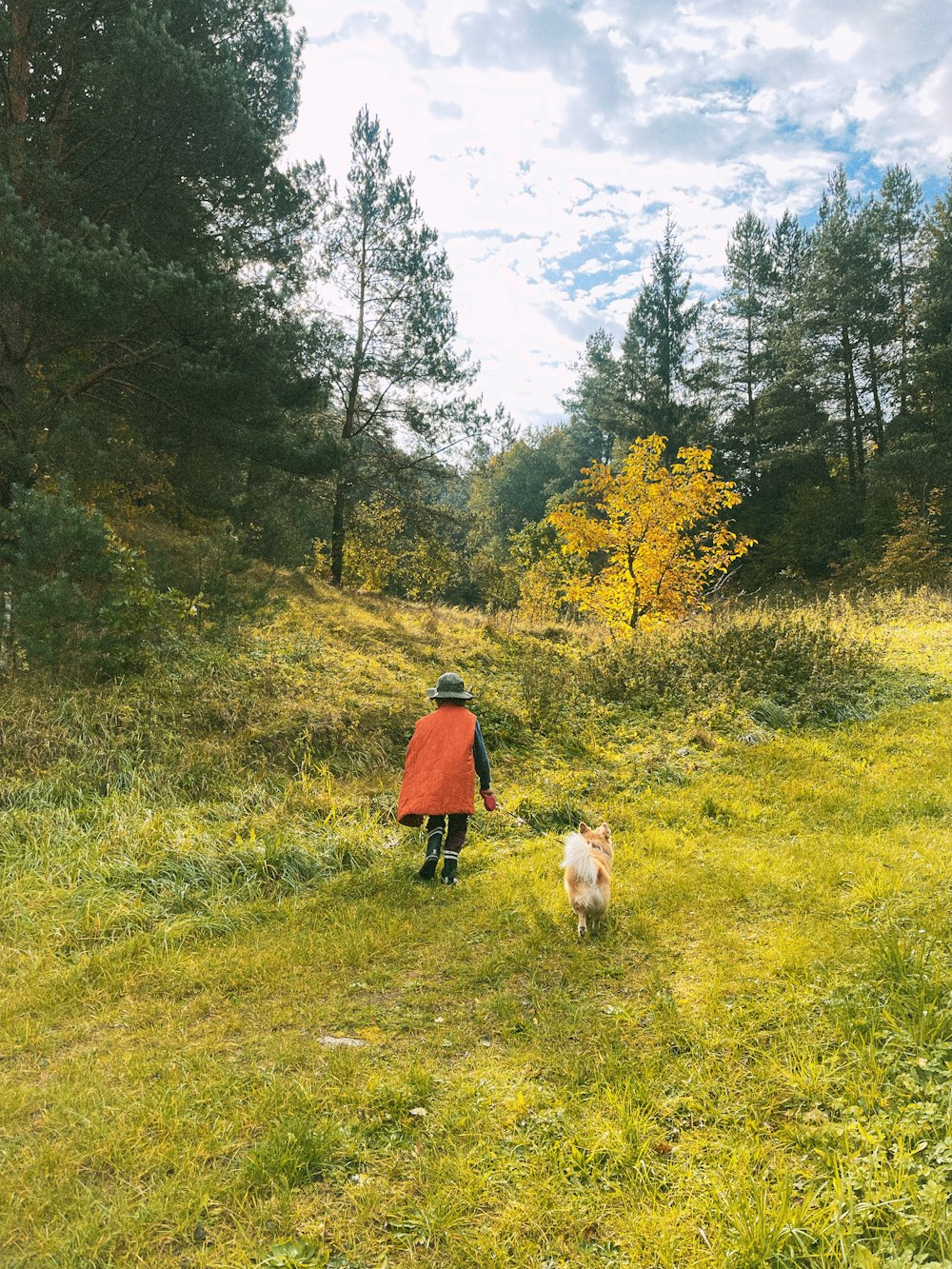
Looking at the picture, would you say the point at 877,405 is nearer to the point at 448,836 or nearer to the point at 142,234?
the point at 142,234

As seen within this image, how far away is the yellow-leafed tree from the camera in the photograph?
13484mm

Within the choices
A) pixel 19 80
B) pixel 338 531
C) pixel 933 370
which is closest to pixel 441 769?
pixel 19 80

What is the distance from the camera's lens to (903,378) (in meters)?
25.7

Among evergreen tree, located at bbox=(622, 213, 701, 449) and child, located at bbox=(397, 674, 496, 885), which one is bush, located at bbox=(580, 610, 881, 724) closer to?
child, located at bbox=(397, 674, 496, 885)

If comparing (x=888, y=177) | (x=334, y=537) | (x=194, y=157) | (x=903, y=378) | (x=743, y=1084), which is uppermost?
(x=888, y=177)

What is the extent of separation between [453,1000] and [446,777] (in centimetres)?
177

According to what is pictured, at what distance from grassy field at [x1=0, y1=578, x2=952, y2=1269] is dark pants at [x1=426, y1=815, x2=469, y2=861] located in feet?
1.08

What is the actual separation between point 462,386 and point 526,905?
15310 mm

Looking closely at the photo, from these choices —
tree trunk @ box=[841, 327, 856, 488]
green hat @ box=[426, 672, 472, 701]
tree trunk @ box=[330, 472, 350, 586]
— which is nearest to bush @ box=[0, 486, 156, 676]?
green hat @ box=[426, 672, 472, 701]

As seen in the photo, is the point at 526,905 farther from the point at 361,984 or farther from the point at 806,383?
the point at 806,383

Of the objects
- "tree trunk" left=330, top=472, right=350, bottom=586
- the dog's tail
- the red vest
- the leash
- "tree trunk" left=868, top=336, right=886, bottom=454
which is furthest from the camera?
"tree trunk" left=868, top=336, right=886, bottom=454

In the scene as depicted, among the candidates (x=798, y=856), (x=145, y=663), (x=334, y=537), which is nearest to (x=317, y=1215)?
(x=798, y=856)

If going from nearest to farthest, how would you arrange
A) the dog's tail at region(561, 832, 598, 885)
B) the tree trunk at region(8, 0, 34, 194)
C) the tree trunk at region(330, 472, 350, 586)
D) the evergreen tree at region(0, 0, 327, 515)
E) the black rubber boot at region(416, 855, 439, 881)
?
the dog's tail at region(561, 832, 598, 885), the black rubber boot at region(416, 855, 439, 881), the evergreen tree at region(0, 0, 327, 515), the tree trunk at region(8, 0, 34, 194), the tree trunk at region(330, 472, 350, 586)

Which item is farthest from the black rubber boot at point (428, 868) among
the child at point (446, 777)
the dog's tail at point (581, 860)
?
the dog's tail at point (581, 860)
